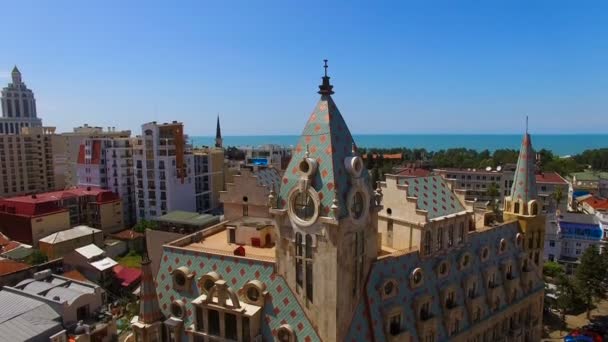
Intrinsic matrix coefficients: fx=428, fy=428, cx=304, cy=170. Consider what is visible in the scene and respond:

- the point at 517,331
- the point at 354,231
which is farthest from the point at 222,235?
the point at 517,331

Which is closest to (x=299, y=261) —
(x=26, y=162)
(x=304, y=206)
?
(x=304, y=206)

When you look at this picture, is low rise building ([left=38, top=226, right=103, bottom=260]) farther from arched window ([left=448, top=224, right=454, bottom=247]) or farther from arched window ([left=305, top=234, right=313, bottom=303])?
arched window ([left=448, top=224, right=454, bottom=247])

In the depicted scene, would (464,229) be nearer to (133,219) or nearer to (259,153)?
(133,219)

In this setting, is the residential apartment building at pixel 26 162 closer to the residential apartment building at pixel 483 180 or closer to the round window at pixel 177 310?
the round window at pixel 177 310

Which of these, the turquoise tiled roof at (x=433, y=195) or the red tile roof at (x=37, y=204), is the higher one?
the turquoise tiled roof at (x=433, y=195)

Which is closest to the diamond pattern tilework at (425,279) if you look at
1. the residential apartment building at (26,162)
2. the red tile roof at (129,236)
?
the red tile roof at (129,236)

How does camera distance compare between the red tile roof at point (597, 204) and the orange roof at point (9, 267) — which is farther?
the red tile roof at point (597, 204)

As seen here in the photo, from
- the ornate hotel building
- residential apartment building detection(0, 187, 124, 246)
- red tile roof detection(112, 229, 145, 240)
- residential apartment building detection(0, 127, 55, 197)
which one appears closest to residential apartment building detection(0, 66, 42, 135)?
residential apartment building detection(0, 127, 55, 197)
